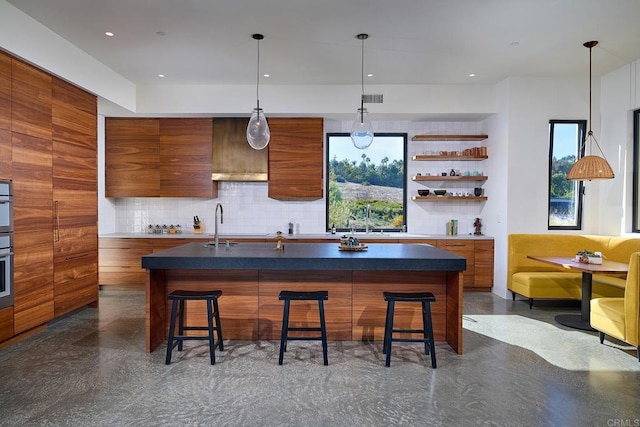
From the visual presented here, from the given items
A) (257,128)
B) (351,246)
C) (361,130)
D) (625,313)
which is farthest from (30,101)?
(625,313)

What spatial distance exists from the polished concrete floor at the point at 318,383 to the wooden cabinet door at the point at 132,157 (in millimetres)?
2753

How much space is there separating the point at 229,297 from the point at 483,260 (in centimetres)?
402

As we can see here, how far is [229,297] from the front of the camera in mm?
3795

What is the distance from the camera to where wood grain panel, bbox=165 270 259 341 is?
3.77 m

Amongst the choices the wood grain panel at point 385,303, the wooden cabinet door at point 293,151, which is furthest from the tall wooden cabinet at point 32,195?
the wood grain panel at point 385,303

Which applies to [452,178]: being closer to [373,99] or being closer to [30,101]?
[373,99]

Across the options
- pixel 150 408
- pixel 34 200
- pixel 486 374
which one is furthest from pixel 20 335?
pixel 486 374

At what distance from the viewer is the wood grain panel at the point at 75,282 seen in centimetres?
441

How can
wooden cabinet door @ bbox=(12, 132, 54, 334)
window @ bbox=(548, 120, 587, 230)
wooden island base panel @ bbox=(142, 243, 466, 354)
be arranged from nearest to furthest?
1. wooden island base panel @ bbox=(142, 243, 466, 354)
2. wooden cabinet door @ bbox=(12, 132, 54, 334)
3. window @ bbox=(548, 120, 587, 230)

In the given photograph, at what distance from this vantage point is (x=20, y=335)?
3.89 m

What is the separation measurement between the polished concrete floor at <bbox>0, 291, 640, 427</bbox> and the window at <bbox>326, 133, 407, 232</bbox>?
298 cm

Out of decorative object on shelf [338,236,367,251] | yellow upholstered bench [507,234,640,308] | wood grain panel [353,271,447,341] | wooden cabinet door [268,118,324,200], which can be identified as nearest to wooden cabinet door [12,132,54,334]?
wooden cabinet door [268,118,324,200]

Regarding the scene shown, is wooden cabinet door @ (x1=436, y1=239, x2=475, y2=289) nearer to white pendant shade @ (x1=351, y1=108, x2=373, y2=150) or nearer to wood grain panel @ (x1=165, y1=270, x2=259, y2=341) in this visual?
white pendant shade @ (x1=351, y1=108, x2=373, y2=150)

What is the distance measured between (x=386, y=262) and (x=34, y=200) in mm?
3532
